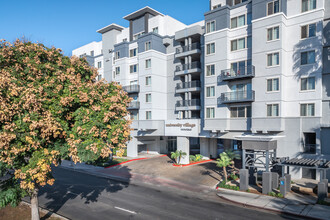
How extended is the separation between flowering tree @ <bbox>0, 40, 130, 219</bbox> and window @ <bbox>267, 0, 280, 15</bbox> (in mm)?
22196

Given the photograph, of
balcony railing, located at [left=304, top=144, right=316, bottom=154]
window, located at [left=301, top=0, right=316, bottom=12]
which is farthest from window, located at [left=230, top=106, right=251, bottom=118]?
window, located at [left=301, top=0, right=316, bottom=12]

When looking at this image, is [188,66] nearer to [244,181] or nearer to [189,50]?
[189,50]

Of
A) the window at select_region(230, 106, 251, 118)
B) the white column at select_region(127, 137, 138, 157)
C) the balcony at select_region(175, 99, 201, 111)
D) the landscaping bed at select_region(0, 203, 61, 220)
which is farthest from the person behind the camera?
the white column at select_region(127, 137, 138, 157)

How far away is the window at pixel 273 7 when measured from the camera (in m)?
27.9

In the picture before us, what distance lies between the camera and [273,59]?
27.9 m

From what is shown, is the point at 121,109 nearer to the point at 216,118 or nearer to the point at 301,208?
the point at 301,208

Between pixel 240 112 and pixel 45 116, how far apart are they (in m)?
24.7

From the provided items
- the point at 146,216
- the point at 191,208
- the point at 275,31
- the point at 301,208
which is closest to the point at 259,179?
the point at 301,208

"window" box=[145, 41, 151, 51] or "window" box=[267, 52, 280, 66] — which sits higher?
"window" box=[145, 41, 151, 51]

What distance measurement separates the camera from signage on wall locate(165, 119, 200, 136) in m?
34.6

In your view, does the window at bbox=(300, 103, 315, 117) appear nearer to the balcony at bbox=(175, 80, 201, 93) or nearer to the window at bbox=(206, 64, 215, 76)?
the window at bbox=(206, 64, 215, 76)

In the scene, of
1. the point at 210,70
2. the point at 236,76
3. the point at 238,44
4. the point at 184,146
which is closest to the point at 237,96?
the point at 236,76

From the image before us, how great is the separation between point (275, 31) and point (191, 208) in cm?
2126

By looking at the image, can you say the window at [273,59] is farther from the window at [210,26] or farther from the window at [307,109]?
the window at [210,26]
